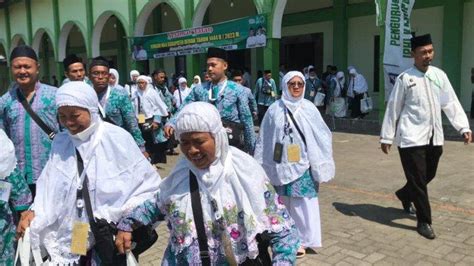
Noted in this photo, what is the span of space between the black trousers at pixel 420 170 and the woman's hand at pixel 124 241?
Result: 121 inches

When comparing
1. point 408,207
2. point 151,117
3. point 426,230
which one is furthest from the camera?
point 151,117

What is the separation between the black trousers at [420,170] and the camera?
4.44 meters

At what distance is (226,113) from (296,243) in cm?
286

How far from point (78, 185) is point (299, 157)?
2.29 m

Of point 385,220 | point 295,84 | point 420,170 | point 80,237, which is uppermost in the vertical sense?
point 295,84

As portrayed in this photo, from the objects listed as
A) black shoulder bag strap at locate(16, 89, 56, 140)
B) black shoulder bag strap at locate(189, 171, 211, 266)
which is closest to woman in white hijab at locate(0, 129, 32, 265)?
black shoulder bag strap at locate(16, 89, 56, 140)

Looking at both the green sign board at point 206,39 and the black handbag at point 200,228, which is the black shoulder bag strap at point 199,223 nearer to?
the black handbag at point 200,228

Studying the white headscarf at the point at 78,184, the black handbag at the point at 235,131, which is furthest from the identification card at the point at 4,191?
the black handbag at the point at 235,131

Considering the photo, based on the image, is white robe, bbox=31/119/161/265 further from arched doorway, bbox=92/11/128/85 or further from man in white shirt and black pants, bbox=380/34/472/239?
arched doorway, bbox=92/11/128/85

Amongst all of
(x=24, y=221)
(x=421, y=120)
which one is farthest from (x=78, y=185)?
(x=421, y=120)

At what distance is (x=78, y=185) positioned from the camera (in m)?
2.34

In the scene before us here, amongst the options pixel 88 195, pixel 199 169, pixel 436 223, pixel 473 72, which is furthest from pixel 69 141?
pixel 473 72

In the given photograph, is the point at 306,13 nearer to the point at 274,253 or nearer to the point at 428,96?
the point at 428,96

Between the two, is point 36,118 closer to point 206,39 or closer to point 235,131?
point 235,131
